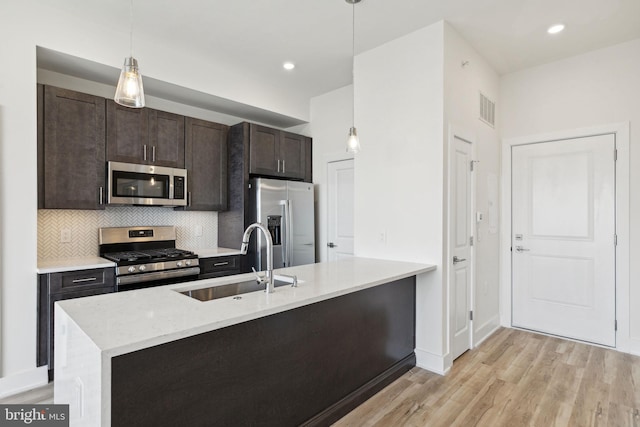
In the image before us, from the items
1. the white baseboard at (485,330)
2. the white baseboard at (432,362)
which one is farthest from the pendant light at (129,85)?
the white baseboard at (485,330)

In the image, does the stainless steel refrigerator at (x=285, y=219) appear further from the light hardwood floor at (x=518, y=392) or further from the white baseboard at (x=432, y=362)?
the light hardwood floor at (x=518, y=392)

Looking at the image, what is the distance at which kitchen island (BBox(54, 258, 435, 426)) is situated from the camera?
1.26m

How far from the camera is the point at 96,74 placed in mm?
3154

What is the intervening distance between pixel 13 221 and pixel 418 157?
3170 millimetres

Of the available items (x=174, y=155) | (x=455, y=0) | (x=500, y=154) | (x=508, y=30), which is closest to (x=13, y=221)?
(x=174, y=155)

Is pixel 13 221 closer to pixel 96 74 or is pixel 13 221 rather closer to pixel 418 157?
pixel 96 74

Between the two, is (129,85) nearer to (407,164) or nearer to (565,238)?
(407,164)

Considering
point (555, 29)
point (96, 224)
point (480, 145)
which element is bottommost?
point (96, 224)

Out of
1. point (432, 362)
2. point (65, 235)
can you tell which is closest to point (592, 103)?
point (432, 362)

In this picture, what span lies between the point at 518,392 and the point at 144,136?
3865mm

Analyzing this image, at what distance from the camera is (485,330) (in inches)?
141

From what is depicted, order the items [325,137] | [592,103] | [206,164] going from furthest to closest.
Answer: [325,137] < [206,164] < [592,103]

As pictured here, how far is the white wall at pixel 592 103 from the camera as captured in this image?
10.3ft

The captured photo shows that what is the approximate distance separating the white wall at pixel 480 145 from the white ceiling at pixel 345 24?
184 millimetres
